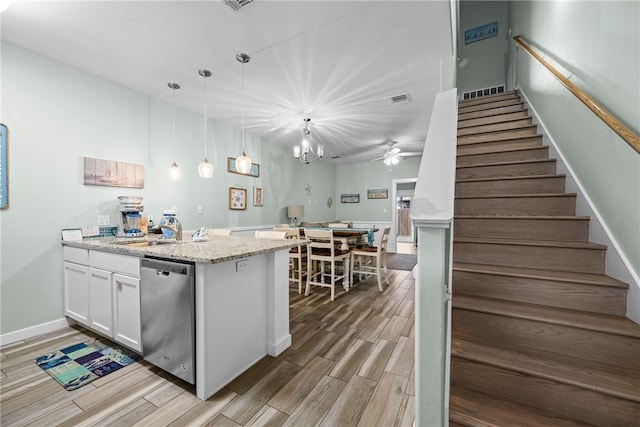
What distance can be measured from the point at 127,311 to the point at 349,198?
671 cm

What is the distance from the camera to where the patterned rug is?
5.79 ft

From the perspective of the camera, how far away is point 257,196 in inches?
201

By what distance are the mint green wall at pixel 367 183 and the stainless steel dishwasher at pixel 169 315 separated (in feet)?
21.6

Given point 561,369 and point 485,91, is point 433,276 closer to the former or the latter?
point 561,369

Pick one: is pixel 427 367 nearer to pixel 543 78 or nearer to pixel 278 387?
pixel 278 387

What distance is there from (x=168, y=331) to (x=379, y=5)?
2792mm

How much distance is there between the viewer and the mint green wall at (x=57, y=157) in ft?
7.55

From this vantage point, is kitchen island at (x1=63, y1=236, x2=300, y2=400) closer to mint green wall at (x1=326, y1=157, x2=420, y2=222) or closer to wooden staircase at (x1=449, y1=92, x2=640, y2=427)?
wooden staircase at (x1=449, y1=92, x2=640, y2=427)

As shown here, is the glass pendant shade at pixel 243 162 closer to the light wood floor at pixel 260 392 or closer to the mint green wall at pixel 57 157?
the mint green wall at pixel 57 157

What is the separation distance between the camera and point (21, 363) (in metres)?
1.94

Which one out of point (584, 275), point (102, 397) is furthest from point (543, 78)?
point (102, 397)

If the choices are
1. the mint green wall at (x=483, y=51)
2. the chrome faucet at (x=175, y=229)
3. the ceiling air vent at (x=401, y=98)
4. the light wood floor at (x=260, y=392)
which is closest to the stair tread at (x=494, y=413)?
the light wood floor at (x=260, y=392)

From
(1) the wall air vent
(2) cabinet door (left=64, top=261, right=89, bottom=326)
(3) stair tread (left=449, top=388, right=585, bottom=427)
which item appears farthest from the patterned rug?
(1) the wall air vent

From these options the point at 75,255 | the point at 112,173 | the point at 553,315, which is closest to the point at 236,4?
the point at 112,173
